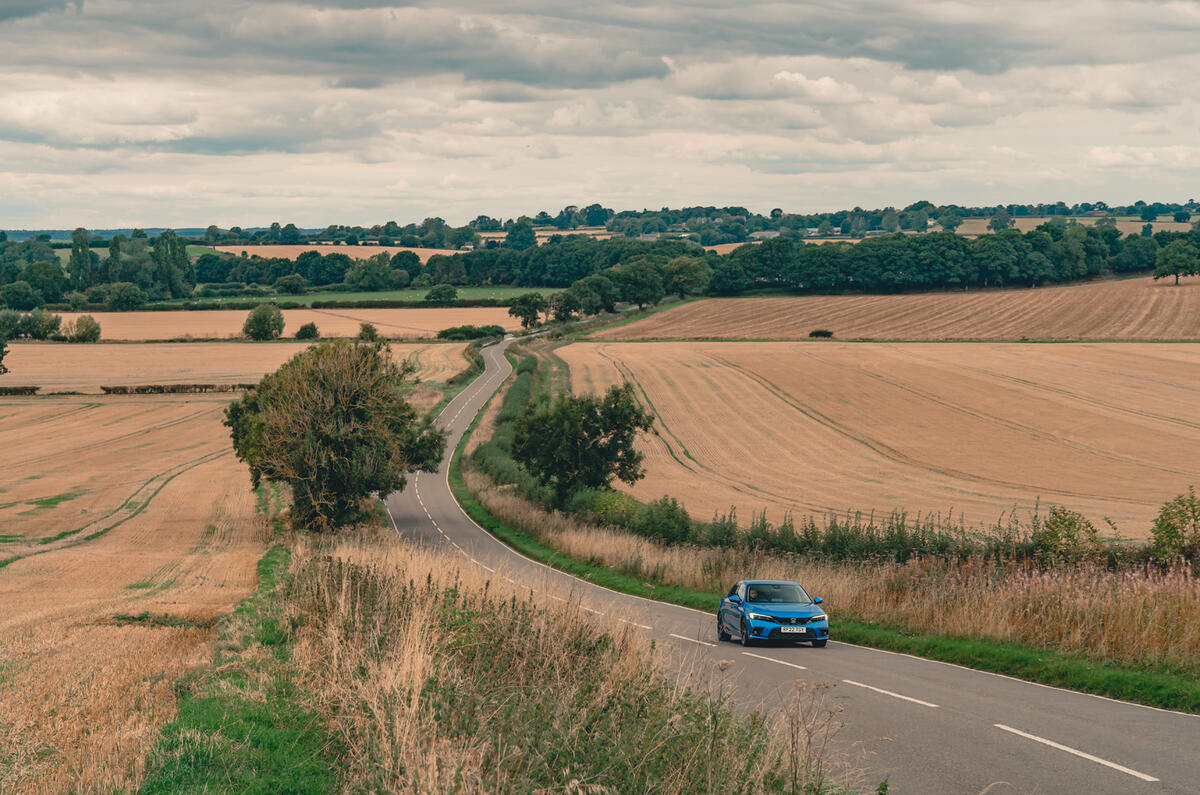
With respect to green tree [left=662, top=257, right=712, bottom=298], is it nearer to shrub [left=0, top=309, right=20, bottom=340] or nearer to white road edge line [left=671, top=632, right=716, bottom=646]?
shrub [left=0, top=309, right=20, bottom=340]

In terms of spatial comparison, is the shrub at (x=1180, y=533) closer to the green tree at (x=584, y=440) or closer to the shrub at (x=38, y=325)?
the green tree at (x=584, y=440)

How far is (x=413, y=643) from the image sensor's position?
12.1 metres

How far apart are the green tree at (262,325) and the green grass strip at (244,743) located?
140867 millimetres

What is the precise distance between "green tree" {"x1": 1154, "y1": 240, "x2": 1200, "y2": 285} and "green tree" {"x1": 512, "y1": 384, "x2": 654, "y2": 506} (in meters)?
134

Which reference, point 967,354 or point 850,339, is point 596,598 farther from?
point 850,339

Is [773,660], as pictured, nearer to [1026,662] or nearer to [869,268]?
[1026,662]

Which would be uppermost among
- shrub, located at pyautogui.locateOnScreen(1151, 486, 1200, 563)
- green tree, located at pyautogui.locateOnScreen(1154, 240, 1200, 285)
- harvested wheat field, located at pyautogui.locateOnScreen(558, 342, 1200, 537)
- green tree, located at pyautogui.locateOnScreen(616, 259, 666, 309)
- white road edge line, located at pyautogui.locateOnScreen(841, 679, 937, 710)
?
green tree, located at pyautogui.locateOnScreen(1154, 240, 1200, 285)

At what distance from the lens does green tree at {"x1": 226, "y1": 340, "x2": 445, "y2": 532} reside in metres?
45.3

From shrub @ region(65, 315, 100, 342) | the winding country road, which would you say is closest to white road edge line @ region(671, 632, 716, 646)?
the winding country road

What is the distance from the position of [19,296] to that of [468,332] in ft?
251

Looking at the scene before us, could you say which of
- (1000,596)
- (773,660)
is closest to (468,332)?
(1000,596)

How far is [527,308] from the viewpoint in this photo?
167 m

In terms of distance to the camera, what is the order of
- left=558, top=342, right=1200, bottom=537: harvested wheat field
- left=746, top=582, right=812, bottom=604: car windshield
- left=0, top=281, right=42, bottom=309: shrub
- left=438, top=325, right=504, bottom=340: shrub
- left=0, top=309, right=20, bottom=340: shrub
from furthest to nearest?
left=0, top=281, right=42, bottom=309: shrub < left=438, top=325, right=504, bottom=340: shrub < left=0, top=309, right=20, bottom=340: shrub < left=558, top=342, right=1200, bottom=537: harvested wheat field < left=746, top=582, right=812, bottom=604: car windshield

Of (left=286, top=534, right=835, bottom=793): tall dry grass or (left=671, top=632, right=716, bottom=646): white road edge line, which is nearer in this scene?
(left=286, top=534, right=835, bottom=793): tall dry grass
